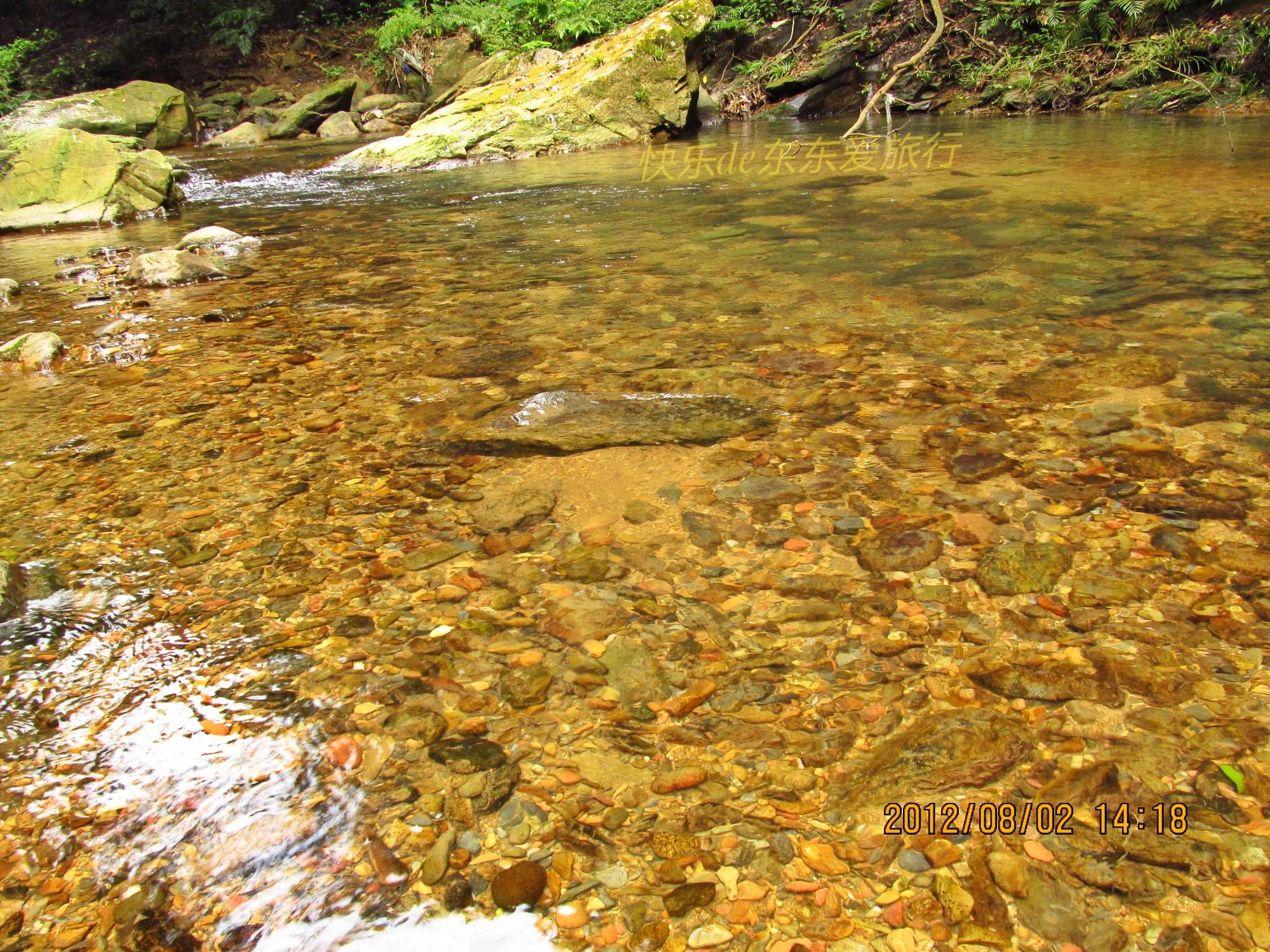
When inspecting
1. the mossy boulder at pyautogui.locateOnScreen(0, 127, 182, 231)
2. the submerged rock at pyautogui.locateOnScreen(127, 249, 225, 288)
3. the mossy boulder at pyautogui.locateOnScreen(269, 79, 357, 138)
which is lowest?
the submerged rock at pyautogui.locateOnScreen(127, 249, 225, 288)

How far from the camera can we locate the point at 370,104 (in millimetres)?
18281

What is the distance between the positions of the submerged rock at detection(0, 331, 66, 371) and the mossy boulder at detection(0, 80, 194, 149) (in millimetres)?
8702

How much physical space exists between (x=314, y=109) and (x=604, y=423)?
18.9m

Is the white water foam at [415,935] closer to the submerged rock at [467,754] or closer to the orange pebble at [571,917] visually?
the orange pebble at [571,917]

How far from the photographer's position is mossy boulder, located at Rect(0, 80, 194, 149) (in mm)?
12375

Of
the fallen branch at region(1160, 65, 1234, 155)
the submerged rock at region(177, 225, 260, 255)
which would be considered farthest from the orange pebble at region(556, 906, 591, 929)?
the fallen branch at region(1160, 65, 1234, 155)

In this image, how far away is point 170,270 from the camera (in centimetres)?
571

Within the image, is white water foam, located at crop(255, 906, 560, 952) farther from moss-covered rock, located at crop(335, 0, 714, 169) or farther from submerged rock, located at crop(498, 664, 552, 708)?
moss-covered rock, located at crop(335, 0, 714, 169)

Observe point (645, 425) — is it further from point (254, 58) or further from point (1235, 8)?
point (254, 58)

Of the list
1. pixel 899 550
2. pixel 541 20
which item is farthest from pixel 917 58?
pixel 899 550

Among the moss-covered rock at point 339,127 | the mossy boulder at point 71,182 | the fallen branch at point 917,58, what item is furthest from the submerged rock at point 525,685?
the moss-covered rock at point 339,127

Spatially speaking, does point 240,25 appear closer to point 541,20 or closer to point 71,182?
point 541,20

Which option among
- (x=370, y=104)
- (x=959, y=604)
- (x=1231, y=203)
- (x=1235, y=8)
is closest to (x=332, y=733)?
(x=959, y=604)

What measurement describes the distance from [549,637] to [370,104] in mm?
19603
